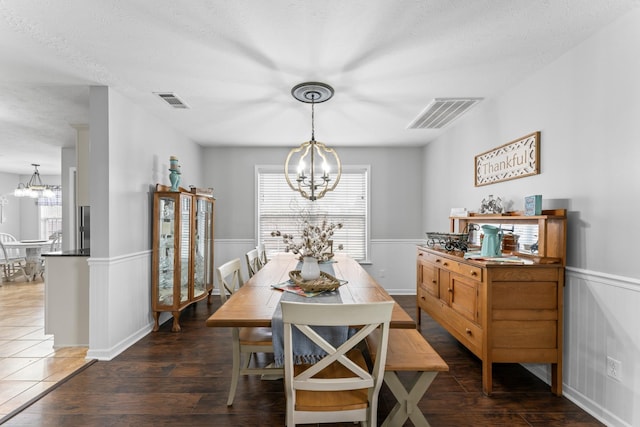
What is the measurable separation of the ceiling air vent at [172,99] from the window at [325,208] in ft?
6.63

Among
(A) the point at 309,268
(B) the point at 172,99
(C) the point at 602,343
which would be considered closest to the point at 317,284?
(A) the point at 309,268

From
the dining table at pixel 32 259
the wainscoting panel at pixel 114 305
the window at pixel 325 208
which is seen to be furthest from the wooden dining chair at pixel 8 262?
the window at pixel 325 208

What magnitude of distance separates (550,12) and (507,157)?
4.36 ft

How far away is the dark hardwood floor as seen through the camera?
2.06m

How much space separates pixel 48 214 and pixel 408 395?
33.9 ft

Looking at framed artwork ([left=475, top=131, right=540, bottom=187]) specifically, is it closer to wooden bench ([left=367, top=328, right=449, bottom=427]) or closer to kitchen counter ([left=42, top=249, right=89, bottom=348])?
wooden bench ([left=367, top=328, right=449, bottom=427])

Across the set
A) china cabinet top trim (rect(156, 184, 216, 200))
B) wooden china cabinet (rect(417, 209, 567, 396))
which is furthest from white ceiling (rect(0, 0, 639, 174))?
wooden china cabinet (rect(417, 209, 567, 396))

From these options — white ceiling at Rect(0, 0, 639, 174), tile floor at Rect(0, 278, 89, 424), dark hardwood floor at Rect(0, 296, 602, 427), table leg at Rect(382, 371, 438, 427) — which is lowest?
tile floor at Rect(0, 278, 89, 424)

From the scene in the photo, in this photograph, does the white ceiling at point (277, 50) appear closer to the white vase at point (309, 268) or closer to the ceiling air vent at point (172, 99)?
the ceiling air vent at point (172, 99)

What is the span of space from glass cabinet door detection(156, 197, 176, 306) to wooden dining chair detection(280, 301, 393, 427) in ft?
8.73

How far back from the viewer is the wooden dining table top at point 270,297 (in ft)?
5.65

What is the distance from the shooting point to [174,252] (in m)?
3.68

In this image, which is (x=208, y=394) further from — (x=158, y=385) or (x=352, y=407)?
(x=352, y=407)

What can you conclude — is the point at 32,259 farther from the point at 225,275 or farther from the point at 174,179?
the point at 225,275
